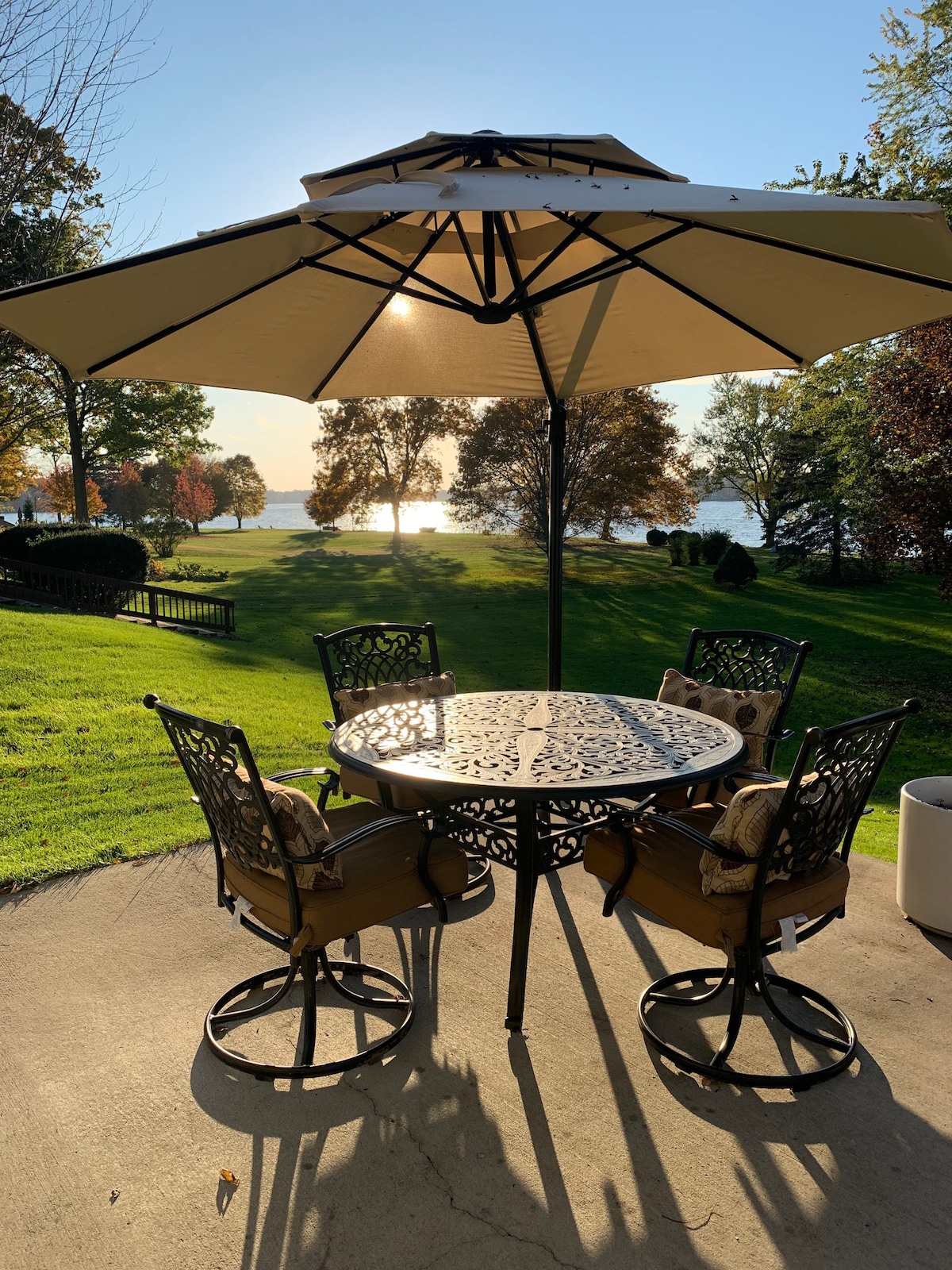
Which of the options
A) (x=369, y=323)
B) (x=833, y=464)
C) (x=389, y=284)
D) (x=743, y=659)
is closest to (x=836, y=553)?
(x=833, y=464)

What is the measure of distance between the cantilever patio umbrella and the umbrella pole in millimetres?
20

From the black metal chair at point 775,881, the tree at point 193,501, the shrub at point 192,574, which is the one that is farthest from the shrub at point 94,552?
the tree at point 193,501

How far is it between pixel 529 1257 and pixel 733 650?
3.40 meters

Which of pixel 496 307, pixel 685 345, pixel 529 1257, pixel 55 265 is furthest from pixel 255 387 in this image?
pixel 529 1257

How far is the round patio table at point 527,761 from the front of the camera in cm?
273

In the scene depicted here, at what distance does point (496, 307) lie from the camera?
3461mm

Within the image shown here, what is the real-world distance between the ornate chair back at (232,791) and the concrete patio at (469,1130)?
2.08 ft

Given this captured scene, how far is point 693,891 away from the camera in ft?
8.97

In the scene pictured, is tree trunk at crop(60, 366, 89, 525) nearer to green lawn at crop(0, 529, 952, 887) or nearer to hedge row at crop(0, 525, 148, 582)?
green lawn at crop(0, 529, 952, 887)

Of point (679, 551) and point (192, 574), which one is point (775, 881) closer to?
point (679, 551)

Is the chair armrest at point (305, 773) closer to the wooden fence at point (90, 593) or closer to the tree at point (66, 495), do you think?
the wooden fence at point (90, 593)

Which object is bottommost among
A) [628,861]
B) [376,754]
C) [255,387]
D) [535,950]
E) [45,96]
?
[535,950]

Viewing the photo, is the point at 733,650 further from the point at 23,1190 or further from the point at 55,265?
the point at 55,265

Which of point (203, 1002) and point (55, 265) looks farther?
point (55, 265)
